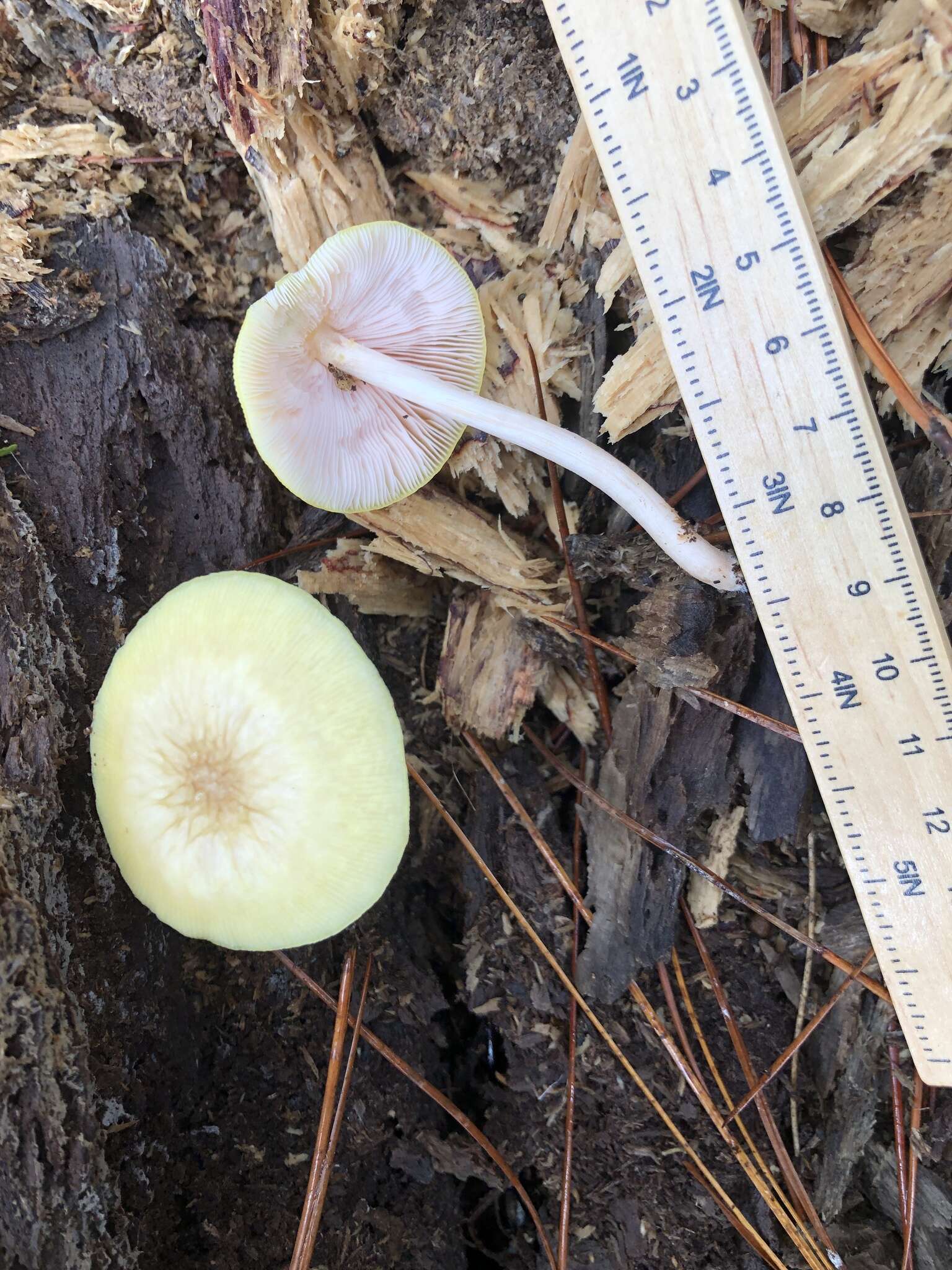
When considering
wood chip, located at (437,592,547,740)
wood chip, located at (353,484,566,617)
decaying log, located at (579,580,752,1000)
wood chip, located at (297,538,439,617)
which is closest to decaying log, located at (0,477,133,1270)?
wood chip, located at (297,538,439,617)

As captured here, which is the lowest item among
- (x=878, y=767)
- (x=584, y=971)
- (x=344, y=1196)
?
(x=344, y=1196)

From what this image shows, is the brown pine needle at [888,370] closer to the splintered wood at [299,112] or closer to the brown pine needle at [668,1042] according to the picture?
the splintered wood at [299,112]

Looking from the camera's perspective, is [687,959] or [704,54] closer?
[704,54]

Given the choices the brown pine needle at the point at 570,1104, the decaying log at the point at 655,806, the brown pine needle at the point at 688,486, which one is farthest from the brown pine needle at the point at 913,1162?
the brown pine needle at the point at 688,486

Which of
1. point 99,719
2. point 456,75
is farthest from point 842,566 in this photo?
point 99,719

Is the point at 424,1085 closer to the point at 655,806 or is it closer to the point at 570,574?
the point at 655,806

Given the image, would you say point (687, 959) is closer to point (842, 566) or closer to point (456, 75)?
point (842, 566)

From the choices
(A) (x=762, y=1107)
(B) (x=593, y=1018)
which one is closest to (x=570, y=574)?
(B) (x=593, y=1018)
